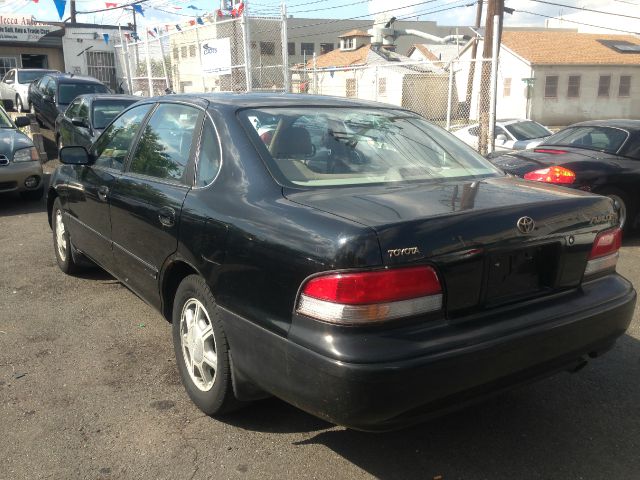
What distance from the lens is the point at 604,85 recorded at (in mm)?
34406

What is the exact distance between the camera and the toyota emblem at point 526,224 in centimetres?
254

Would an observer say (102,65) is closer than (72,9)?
Yes

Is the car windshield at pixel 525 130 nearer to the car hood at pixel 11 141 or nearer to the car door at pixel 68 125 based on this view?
the car door at pixel 68 125

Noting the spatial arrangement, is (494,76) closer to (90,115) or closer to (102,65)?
(90,115)

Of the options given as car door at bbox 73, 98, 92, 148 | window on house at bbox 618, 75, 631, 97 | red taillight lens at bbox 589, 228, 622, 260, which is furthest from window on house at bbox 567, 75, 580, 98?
red taillight lens at bbox 589, 228, 622, 260

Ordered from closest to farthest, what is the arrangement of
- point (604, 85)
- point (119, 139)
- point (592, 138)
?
point (119, 139) < point (592, 138) < point (604, 85)

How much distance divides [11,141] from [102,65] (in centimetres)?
2835

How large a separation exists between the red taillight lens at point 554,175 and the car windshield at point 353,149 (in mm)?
3415

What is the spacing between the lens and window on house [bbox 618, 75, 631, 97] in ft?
113

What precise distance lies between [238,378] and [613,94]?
37390mm

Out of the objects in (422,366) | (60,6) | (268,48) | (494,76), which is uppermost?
(60,6)

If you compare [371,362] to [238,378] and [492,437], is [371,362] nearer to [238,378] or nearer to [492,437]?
[238,378]

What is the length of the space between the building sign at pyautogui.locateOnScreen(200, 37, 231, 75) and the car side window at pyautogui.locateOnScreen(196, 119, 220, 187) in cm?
1274

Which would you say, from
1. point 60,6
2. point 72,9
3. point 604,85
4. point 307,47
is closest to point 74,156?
point 60,6
